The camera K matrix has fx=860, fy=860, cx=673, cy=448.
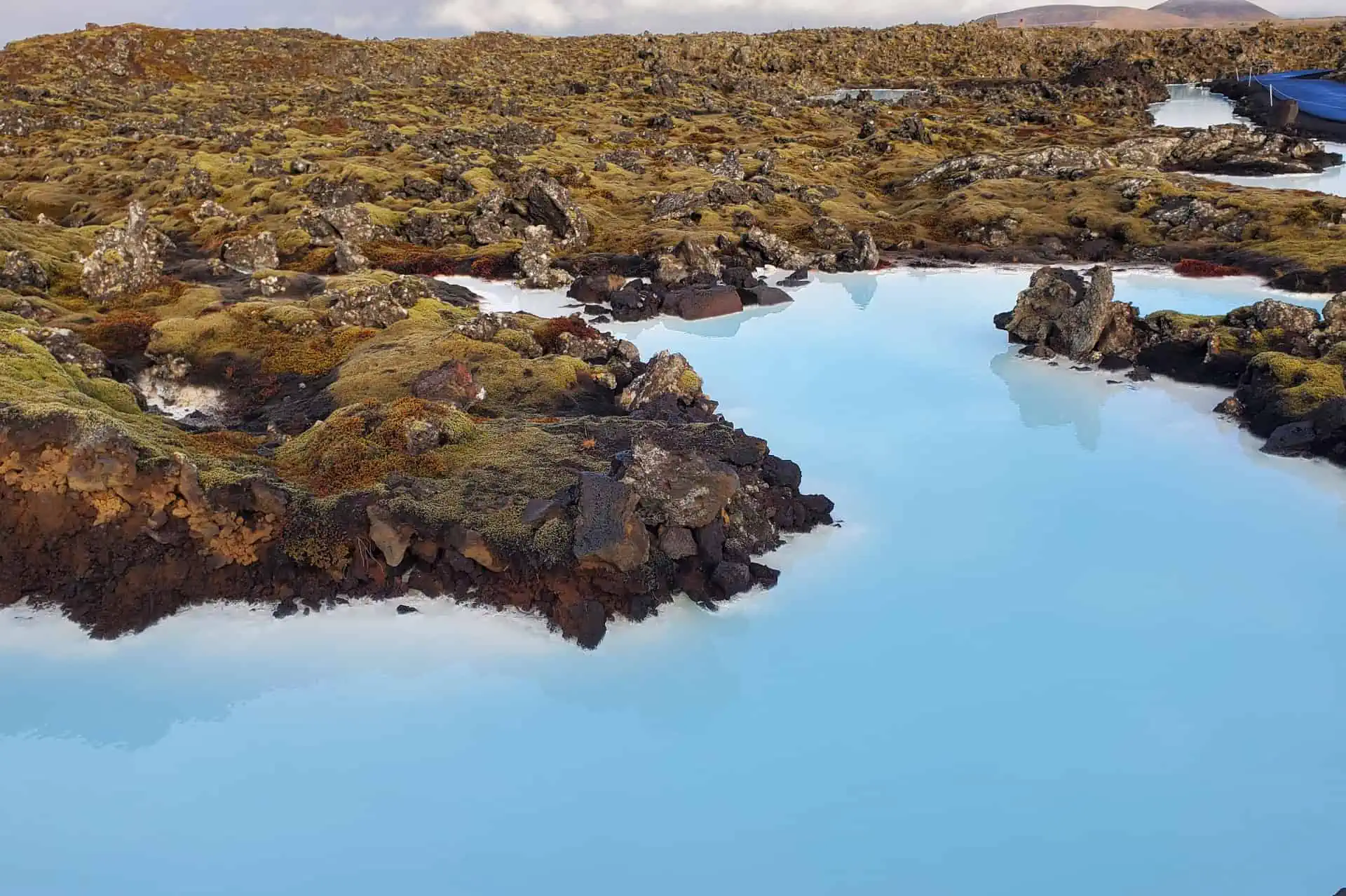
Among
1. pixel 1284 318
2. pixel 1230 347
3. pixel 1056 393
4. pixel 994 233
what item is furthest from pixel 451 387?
pixel 994 233

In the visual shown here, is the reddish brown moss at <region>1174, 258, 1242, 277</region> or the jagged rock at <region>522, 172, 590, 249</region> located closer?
the reddish brown moss at <region>1174, 258, 1242, 277</region>

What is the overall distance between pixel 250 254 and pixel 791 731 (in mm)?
29196

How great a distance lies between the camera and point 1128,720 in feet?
33.8

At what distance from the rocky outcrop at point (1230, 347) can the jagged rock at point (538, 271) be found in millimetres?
15076

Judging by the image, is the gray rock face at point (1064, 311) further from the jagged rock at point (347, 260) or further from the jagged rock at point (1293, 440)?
the jagged rock at point (347, 260)

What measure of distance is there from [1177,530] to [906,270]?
20.1 meters

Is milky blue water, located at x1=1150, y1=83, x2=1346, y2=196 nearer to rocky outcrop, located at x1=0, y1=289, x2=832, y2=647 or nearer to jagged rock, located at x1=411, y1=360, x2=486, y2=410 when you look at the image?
jagged rock, located at x1=411, y1=360, x2=486, y2=410

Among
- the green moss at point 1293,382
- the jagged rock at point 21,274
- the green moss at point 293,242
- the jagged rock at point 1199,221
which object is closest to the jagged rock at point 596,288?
the green moss at point 293,242

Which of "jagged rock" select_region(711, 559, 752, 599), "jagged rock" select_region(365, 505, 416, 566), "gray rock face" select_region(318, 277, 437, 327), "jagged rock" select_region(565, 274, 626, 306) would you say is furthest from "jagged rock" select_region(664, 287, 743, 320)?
"jagged rock" select_region(365, 505, 416, 566)

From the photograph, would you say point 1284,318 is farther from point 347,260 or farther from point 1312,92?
point 1312,92

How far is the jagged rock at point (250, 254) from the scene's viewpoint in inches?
1241

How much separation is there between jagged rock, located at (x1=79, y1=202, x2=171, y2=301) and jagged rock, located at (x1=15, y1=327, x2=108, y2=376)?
25.7ft

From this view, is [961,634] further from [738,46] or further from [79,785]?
[738,46]

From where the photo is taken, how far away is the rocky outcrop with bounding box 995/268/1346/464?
17266 millimetres
